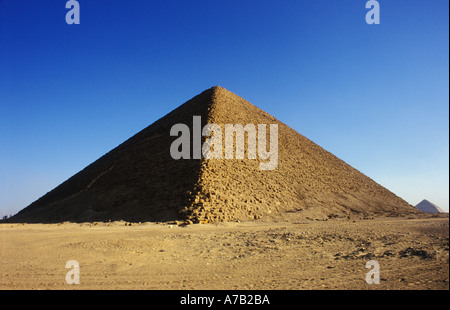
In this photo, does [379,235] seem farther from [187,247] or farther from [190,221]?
[190,221]

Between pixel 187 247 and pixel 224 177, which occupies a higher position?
pixel 224 177

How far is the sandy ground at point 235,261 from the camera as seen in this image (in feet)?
20.7

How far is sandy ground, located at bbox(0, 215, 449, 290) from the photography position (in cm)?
632

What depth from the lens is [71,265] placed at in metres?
8.62

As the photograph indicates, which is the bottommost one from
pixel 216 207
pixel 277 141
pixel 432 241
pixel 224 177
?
pixel 432 241
